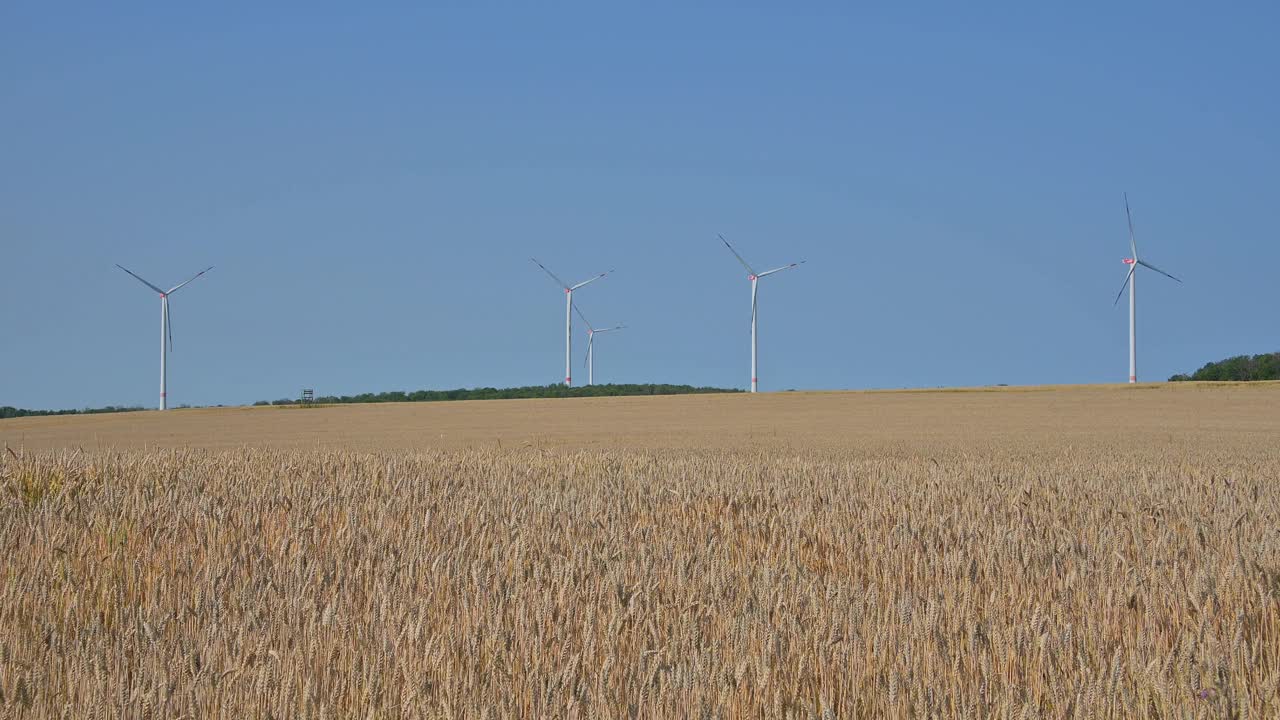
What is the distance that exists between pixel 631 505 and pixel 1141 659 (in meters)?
4.97

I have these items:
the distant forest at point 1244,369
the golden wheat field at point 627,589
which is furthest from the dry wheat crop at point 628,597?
the distant forest at point 1244,369

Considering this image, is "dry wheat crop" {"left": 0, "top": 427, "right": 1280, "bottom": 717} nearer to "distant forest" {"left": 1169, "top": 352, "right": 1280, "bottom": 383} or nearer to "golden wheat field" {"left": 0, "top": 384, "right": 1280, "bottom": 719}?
"golden wheat field" {"left": 0, "top": 384, "right": 1280, "bottom": 719}

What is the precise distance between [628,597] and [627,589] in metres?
0.07

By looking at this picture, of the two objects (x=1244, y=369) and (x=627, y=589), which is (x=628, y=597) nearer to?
(x=627, y=589)

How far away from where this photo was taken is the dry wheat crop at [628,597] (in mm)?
3699

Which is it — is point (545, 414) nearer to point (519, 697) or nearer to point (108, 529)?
point (108, 529)

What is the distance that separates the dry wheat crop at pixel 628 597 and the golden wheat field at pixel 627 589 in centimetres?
3

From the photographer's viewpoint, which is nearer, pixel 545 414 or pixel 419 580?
pixel 419 580

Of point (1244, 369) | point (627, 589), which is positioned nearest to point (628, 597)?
point (627, 589)

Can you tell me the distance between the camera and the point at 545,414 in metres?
40.1

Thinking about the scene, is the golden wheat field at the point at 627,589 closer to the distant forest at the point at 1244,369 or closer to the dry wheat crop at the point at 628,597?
the dry wheat crop at the point at 628,597

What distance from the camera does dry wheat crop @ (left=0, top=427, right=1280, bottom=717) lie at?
3699 mm

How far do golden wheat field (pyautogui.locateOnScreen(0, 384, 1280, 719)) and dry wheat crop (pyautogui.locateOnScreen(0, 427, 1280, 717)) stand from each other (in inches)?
1.1

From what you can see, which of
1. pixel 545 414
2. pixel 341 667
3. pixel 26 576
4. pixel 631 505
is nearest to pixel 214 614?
pixel 341 667
